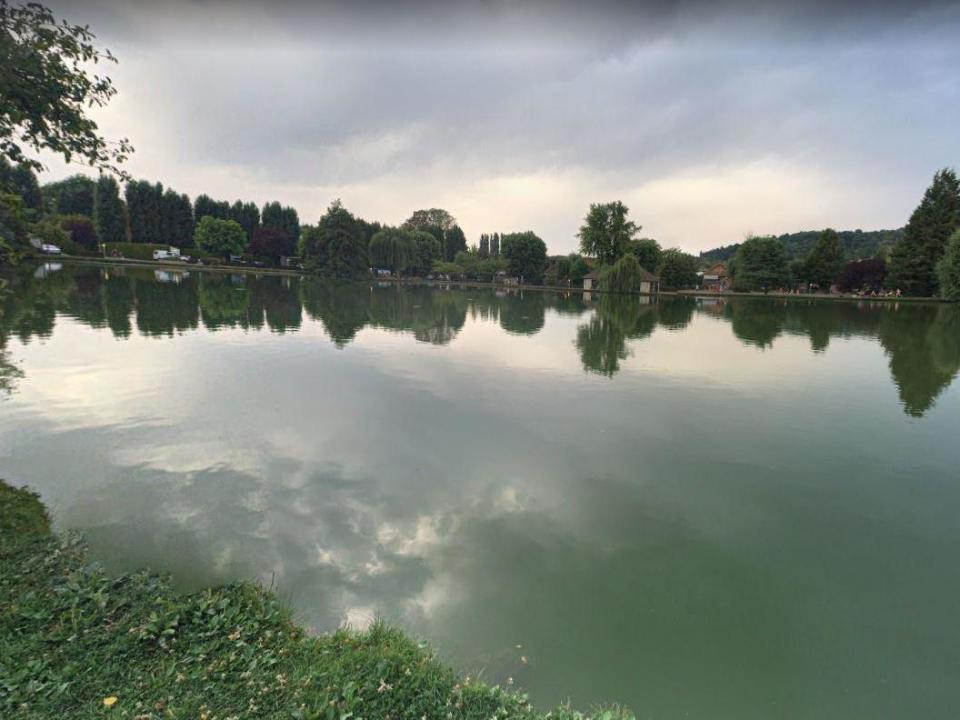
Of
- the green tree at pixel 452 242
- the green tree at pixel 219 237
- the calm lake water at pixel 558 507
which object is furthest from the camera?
the green tree at pixel 452 242

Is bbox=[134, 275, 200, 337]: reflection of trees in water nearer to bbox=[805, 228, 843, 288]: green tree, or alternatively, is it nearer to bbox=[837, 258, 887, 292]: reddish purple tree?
bbox=[805, 228, 843, 288]: green tree

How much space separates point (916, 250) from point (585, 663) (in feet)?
276

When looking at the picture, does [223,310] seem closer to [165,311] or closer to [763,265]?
[165,311]

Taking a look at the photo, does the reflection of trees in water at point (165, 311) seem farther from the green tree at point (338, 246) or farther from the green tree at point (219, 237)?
the green tree at point (219, 237)

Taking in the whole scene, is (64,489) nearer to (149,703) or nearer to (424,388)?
(149,703)

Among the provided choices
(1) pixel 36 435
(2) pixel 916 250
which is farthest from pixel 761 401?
(2) pixel 916 250

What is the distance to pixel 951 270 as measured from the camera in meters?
52.4

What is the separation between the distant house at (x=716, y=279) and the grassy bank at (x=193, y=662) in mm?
93291

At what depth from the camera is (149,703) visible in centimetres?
300

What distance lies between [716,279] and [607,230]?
35.9 meters

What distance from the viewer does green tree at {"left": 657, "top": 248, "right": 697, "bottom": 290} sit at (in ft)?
251

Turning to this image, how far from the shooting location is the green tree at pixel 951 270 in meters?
51.8

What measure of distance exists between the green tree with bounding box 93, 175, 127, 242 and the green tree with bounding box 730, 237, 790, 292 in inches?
4230

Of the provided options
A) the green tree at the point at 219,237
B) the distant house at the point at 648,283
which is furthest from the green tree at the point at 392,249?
the distant house at the point at 648,283
